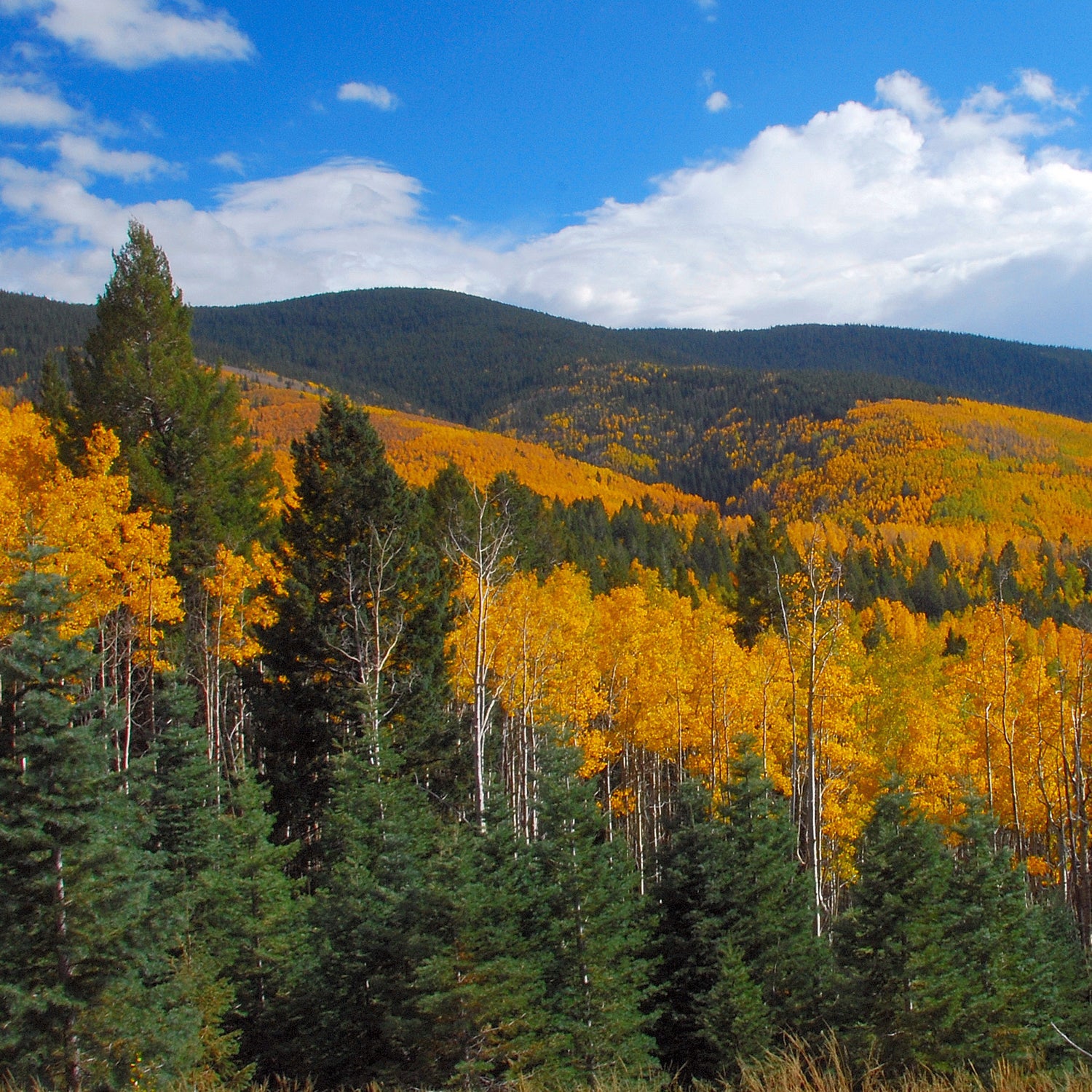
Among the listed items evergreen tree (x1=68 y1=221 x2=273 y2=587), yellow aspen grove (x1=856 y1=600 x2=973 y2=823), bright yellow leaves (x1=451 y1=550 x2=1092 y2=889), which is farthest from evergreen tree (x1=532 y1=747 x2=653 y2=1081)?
yellow aspen grove (x1=856 y1=600 x2=973 y2=823)

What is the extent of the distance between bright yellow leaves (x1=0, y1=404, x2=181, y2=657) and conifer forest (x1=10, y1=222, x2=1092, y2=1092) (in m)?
0.11

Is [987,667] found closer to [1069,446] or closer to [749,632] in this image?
[749,632]

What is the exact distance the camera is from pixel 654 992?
14.9 metres

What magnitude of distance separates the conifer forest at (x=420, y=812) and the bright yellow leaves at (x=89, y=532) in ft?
0.37

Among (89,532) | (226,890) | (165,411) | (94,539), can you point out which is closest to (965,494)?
(165,411)

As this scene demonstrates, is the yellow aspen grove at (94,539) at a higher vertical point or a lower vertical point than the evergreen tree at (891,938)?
higher

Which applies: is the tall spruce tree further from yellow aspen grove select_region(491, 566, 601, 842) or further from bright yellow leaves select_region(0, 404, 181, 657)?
yellow aspen grove select_region(491, 566, 601, 842)

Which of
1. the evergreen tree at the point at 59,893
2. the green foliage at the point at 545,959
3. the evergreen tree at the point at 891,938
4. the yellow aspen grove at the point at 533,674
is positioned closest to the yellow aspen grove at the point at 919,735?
the yellow aspen grove at the point at 533,674

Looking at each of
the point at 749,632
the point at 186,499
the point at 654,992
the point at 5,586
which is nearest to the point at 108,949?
the point at 5,586

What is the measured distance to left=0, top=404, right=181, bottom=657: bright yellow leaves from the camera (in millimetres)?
15758

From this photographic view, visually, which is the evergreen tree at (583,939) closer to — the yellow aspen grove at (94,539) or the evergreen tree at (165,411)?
the yellow aspen grove at (94,539)

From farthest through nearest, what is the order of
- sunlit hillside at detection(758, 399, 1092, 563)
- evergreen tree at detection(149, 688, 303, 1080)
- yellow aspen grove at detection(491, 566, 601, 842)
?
sunlit hillside at detection(758, 399, 1092, 563), yellow aspen grove at detection(491, 566, 601, 842), evergreen tree at detection(149, 688, 303, 1080)

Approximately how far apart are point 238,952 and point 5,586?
7893mm

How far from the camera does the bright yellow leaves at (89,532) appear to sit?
A: 620 inches
